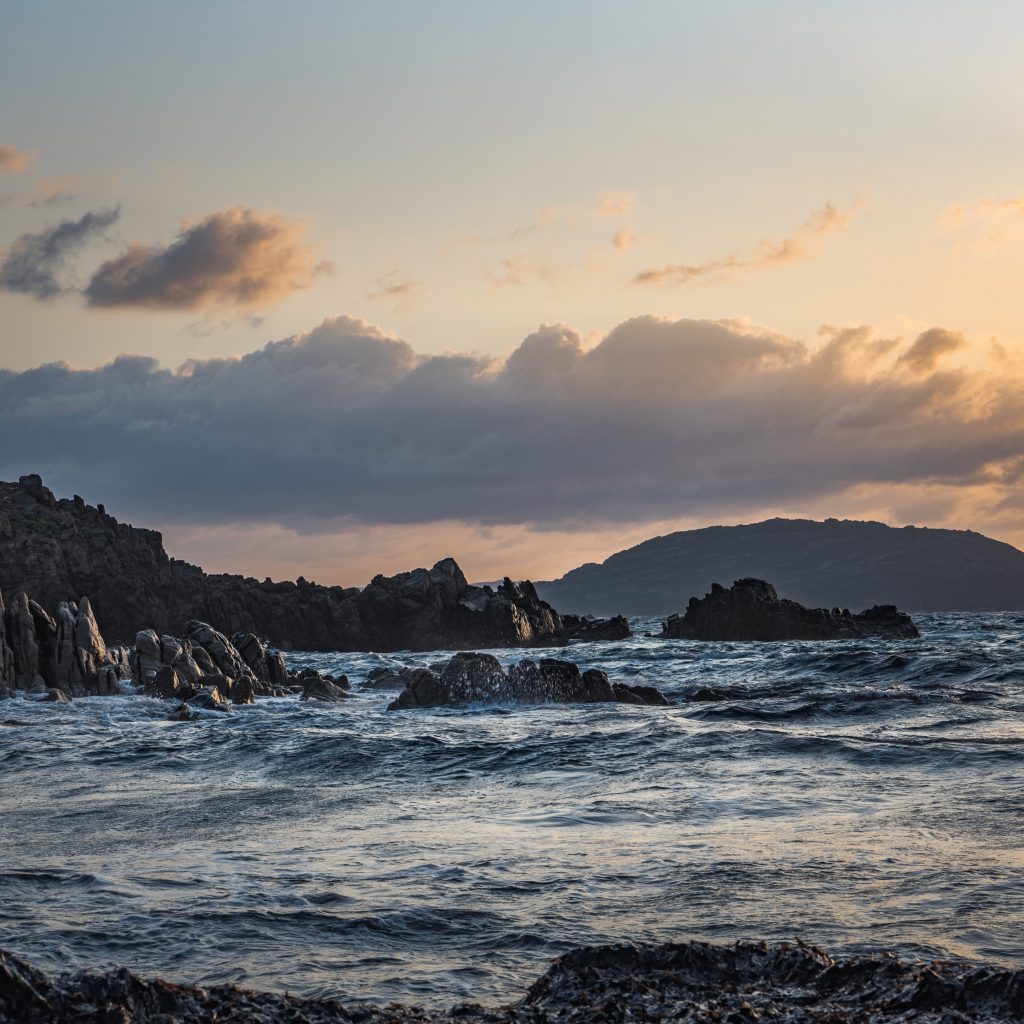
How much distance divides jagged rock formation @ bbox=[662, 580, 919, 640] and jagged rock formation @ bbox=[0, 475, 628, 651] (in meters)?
7.64

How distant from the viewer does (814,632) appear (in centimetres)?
8725

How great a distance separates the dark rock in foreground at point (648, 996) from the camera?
225 inches

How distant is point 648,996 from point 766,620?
283ft

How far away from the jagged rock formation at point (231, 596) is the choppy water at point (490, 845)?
57469 mm

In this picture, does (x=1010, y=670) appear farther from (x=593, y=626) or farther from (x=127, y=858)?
(x=593, y=626)

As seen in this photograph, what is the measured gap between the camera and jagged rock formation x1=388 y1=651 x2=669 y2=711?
103 feet

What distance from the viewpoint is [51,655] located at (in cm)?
3550

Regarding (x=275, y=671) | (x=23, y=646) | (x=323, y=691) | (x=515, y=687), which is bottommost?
(x=323, y=691)

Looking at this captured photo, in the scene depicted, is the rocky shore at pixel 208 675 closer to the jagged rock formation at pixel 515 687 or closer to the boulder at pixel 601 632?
the jagged rock formation at pixel 515 687

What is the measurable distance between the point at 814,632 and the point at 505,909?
82.6 metres

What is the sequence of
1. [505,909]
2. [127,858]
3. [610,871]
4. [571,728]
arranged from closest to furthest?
[505,909] → [610,871] → [127,858] → [571,728]

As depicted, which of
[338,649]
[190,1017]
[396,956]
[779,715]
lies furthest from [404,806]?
[338,649]

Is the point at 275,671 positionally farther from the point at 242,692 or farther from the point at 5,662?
the point at 5,662

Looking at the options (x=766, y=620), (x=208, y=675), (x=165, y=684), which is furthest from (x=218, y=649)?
(x=766, y=620)
